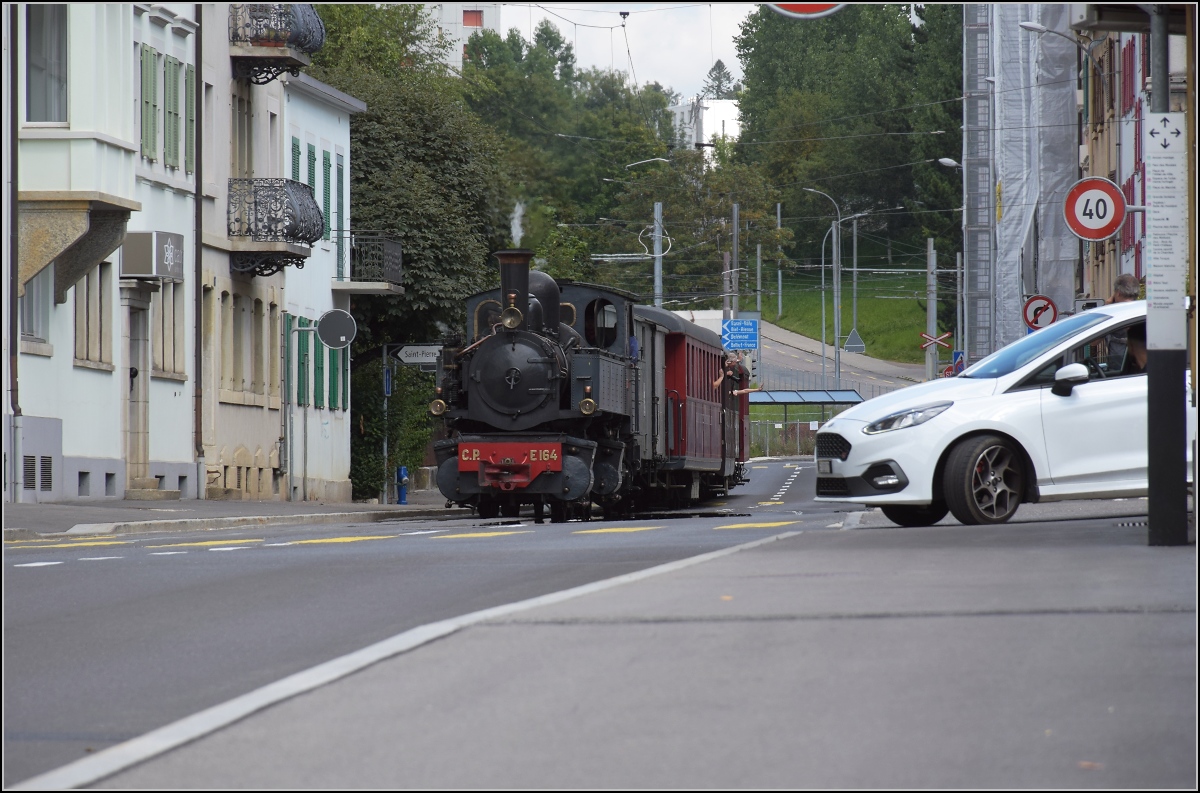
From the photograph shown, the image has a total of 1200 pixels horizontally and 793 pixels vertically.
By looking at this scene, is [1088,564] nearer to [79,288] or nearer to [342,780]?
[342,780]

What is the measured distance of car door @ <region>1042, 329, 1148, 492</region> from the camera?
1633cm

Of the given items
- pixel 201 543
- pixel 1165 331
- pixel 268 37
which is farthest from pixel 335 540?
pixel 268 37

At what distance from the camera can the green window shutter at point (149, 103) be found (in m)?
33.6

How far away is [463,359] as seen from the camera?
27.9 m

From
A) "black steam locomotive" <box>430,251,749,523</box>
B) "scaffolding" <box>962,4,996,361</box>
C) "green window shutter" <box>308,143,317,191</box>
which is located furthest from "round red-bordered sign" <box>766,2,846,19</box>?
"scaffolding" <box>962,4,996,361</box>

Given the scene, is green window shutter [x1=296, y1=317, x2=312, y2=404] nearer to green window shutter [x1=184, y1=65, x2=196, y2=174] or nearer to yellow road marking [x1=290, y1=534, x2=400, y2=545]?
green window shutter [x1=184, y1=65, x2=196, y2=174]

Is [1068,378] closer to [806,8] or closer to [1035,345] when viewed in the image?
[1035,345]

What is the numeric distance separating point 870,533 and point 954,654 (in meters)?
7.56

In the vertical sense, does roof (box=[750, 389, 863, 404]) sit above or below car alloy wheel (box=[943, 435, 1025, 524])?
above

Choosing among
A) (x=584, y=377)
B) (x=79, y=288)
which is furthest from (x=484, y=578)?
(x=79, y=288)

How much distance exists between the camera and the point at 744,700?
7.36 meters

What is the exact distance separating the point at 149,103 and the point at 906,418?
20.4 meters

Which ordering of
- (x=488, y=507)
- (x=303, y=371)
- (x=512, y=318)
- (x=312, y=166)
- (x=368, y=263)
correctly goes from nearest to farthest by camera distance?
(x=512, y=318) → (x=488, y=507) → (x=303, y=371) → (x=312, y=166) → (x=368, y=263)

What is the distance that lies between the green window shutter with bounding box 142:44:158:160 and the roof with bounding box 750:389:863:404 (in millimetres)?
45606
